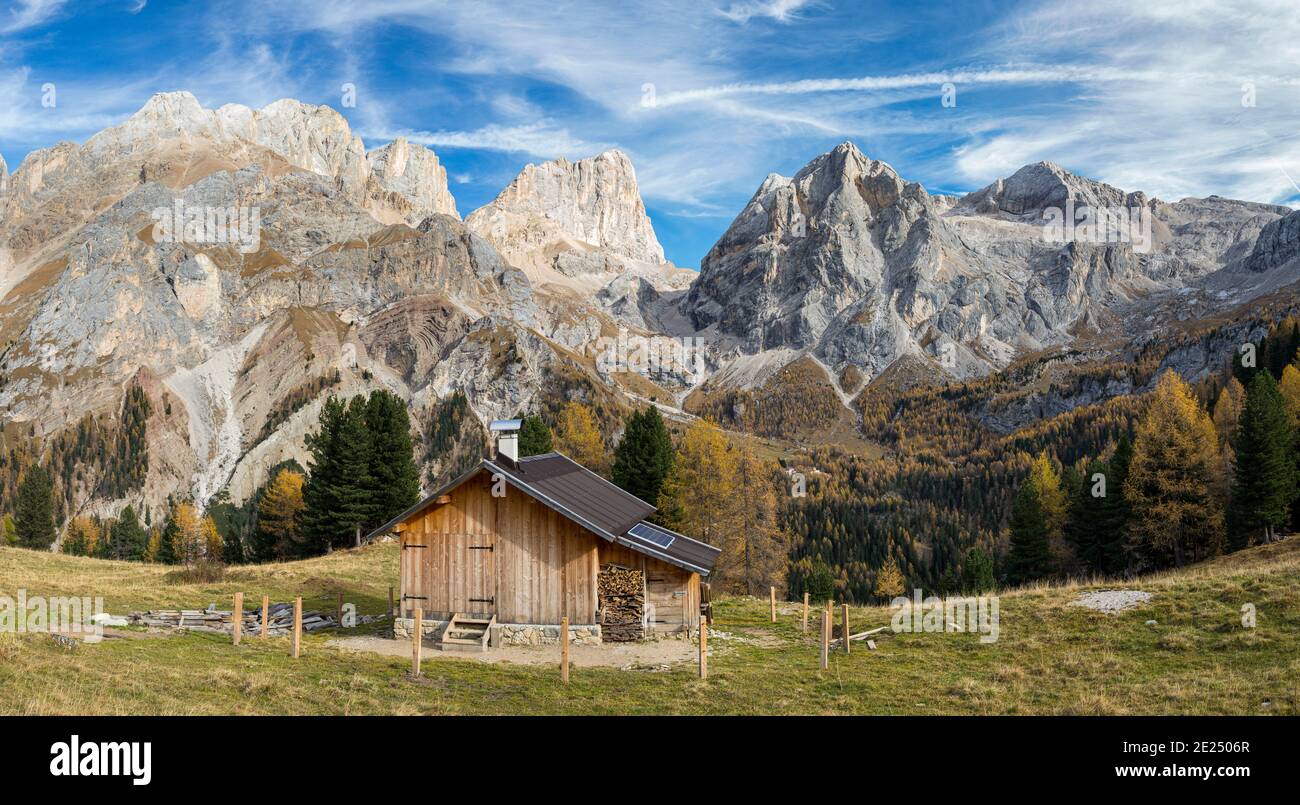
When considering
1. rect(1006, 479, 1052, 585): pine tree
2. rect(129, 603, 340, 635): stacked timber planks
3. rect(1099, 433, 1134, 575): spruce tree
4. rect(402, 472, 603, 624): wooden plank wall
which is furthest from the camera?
rect(1006, 479, 1052, 585): pine tree

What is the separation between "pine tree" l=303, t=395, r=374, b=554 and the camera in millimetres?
55750

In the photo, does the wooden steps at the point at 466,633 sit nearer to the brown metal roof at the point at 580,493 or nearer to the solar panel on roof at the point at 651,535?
the brown metal roof at the point at 580,493

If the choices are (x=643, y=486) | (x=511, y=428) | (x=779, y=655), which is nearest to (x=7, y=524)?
(x=643, y=486)

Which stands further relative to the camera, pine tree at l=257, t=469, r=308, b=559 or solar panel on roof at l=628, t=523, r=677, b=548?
→ pine tree at l=257, t=469, r=308, b=559

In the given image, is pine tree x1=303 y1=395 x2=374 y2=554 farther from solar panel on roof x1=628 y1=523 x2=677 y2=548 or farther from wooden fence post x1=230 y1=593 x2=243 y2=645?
wooden fence post x1=230 y1=593 x2=243 y2=645

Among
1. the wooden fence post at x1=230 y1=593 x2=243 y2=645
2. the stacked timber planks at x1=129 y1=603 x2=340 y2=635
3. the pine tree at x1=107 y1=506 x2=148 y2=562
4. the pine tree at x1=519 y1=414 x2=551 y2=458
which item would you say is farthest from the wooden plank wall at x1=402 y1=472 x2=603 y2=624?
the pine tree at x1=107 y1=506 x2=148 y2=562

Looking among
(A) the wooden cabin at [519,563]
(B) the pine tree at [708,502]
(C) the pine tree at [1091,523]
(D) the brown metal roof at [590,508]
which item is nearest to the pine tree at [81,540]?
(B) the pine tree at [708,502]

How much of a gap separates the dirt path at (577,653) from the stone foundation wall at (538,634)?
372 millimetres

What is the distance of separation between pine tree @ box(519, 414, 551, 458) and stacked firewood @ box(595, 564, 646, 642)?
3280 cm

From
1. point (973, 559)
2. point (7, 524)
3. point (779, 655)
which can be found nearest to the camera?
point (779, 655)

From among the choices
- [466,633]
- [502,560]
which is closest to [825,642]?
[502,560]
